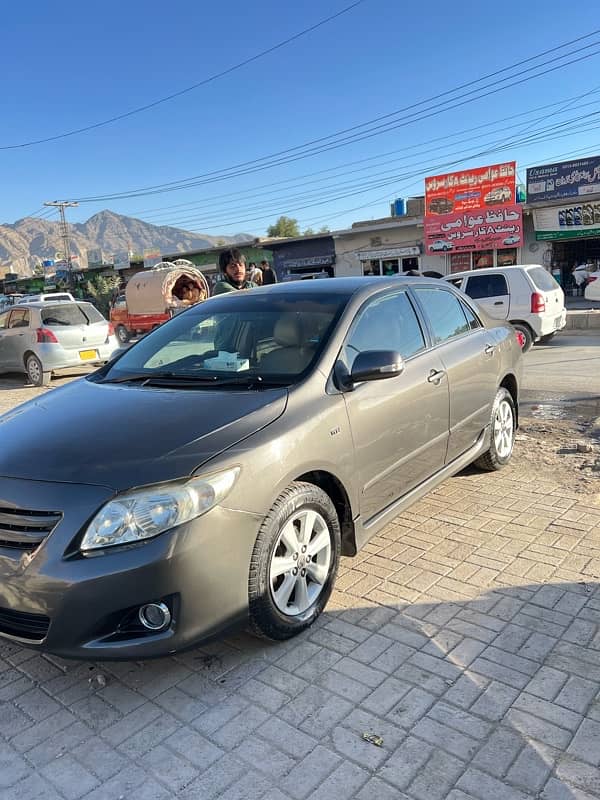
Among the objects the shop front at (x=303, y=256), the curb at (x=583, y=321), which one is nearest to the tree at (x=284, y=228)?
the shop front at (x=303, y=256)

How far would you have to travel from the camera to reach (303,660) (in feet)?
8.96

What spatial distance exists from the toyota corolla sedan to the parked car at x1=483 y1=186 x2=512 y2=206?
70.5ft

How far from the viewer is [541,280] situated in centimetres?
1204

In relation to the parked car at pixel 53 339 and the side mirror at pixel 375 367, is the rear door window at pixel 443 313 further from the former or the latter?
the parked car at pixel 53 339

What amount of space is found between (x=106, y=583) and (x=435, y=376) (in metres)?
2.42

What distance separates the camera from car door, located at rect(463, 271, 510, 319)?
11.9 metres

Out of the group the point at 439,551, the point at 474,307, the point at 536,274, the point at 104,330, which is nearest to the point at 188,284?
the point at 104,330

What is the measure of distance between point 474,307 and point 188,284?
1822 centimetres

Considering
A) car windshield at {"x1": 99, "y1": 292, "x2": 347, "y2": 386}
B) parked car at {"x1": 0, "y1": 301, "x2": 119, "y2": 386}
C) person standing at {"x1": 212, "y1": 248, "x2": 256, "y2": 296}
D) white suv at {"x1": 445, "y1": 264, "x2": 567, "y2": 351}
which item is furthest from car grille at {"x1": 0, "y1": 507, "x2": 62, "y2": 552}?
white suv at {"x1": 445, "y1": 264, "x2": 567, "y2": 351}

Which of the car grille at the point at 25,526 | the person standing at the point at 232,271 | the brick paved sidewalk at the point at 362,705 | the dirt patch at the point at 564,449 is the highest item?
the person standing at the point at 232,271

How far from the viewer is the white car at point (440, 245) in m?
25.3

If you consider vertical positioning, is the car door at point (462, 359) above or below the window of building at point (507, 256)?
below

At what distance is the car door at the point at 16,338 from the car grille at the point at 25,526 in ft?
32.9

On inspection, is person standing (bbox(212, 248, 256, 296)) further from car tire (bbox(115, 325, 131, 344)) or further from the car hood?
car tire (bbox(115, 325, 131, 344))
